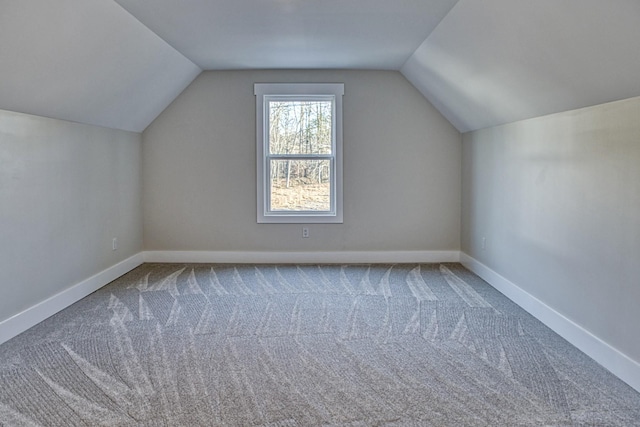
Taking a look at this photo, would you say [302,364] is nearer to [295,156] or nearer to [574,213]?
[574,213]

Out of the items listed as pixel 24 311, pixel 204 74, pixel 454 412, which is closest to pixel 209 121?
pixel 204 74

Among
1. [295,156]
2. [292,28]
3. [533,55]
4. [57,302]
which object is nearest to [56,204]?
[57,302]

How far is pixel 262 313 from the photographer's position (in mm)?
4055

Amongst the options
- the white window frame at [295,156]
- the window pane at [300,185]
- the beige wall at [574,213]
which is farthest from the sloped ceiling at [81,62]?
the beige wall at [574,213]

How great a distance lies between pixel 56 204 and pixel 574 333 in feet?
13.0

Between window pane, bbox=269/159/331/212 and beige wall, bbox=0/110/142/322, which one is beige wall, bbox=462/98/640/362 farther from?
beige wall, bbox=0/110/142/322

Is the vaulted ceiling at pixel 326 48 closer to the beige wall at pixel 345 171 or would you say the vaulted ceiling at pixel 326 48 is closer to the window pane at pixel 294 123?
the beige wall at pixel 345 171

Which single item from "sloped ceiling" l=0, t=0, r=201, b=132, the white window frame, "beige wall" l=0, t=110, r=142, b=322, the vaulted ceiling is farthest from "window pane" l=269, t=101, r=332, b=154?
"beige wall" l=0, t=110, r=142, b=322

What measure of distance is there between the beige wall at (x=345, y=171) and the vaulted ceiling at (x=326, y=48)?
→ 0.38m

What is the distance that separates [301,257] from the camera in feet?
19.6

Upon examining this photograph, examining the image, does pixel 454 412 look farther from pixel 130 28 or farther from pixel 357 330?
pixel 130 28

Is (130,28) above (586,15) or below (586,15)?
above

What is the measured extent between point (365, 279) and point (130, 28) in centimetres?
311

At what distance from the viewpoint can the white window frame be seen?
A: 229 inches
